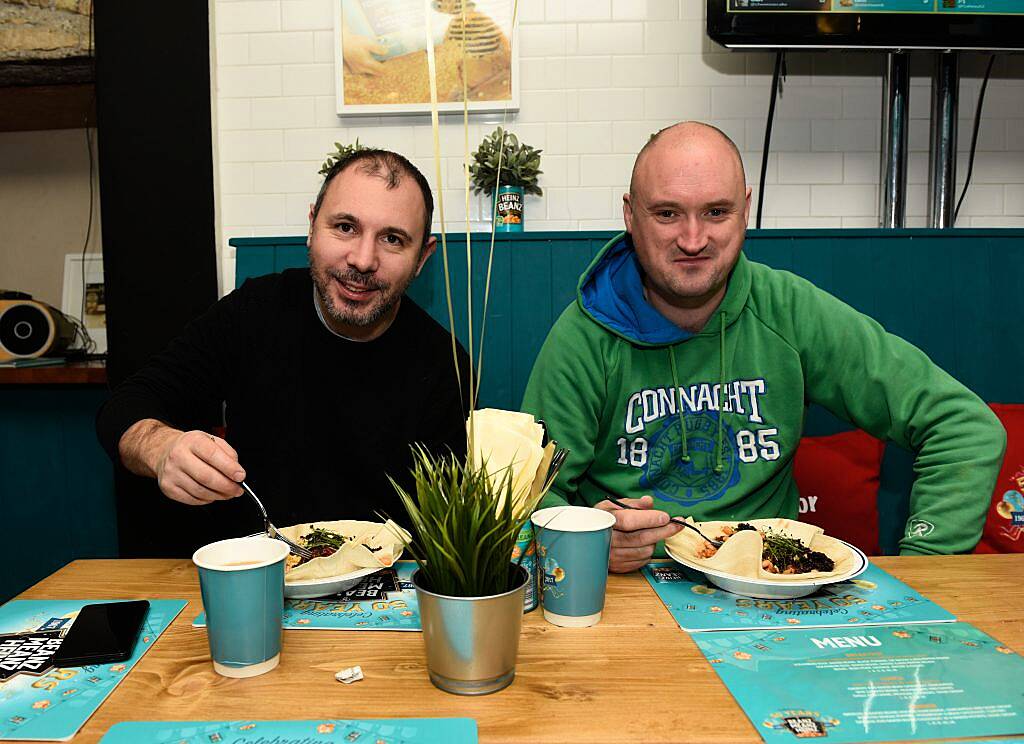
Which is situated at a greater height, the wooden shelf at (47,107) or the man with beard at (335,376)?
the wooden shelf at (47,107)

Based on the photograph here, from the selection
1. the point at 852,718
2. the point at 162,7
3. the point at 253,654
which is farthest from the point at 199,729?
the point at 162,7

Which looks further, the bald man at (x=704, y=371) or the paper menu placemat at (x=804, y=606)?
the bald man at (x=704, y=371)

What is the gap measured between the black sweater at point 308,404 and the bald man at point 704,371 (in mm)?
263

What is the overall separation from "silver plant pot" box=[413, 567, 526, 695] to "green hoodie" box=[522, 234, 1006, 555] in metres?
0.79

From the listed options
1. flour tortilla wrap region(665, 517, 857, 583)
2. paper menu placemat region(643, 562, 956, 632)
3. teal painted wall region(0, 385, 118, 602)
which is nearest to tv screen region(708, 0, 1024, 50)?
flour tortilla wrap region(665, 517, 857, 583)

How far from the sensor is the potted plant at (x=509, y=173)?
2.59m

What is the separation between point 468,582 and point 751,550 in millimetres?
444

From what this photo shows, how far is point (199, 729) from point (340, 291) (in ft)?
3.61

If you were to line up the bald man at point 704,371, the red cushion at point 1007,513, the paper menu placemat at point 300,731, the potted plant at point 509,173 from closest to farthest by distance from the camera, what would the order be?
the paper menu placemat at point 300,731 < the bald man at point 704,371 < the red cushion at point 1007,513 < the potted plant at point 509,173

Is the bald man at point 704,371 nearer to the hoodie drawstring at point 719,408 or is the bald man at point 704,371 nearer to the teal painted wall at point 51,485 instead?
the hoodie drawstring at point 719,408

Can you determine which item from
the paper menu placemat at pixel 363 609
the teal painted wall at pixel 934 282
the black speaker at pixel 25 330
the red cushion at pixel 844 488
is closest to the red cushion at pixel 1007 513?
the red cushion at pixel 844 488

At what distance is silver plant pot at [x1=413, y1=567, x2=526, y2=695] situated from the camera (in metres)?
0.74

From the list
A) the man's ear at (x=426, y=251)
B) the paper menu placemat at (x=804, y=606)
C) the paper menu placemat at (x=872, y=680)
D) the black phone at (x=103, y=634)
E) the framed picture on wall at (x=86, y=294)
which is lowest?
the paper menu placemat at (x=804, y=606)

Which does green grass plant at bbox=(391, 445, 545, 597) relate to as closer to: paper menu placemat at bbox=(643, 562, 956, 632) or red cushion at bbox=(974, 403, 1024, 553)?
paper menu placemat at bbox=(643, 562, 956, 632)
